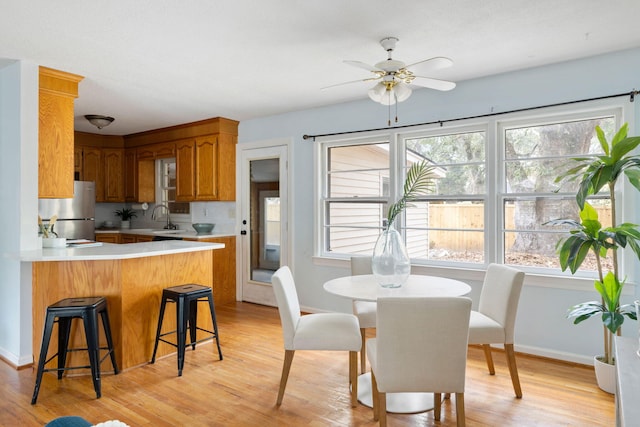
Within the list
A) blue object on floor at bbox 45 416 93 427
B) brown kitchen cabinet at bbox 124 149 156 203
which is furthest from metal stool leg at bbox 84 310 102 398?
brown kitchen cabinet at bbox 124 149 156 203

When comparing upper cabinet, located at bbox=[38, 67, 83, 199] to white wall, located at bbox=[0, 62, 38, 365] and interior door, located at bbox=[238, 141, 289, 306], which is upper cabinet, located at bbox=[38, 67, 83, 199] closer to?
white wall, located at bbox=[0, 62, 38, 365]

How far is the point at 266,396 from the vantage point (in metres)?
2.68

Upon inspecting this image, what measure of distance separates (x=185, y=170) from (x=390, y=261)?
3.87 meters

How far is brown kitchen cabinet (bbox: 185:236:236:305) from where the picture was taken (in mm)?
5094

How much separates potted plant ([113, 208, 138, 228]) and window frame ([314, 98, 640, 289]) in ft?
12.6

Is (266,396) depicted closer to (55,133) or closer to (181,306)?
(181,306)

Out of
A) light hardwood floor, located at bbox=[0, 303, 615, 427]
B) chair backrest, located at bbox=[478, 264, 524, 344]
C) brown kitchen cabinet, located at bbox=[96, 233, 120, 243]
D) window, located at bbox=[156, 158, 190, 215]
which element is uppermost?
window, located at bbox=[156, 158, 190, 215]

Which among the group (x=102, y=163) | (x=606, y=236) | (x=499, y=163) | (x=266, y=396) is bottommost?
(x=266, y=396)

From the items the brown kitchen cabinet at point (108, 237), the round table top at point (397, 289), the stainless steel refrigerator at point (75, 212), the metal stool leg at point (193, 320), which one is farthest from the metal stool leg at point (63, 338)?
the brown kitchen cabinet at point (108, 237)

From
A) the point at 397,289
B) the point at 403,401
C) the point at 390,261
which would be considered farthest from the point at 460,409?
the point at 390,261

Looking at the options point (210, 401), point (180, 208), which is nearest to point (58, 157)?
point (210, 401)

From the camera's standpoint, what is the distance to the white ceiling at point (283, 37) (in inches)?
90.3

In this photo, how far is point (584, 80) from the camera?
10.2ft

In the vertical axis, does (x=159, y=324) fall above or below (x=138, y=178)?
below
